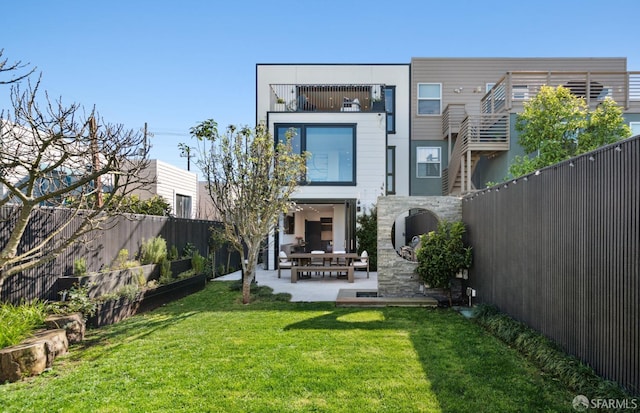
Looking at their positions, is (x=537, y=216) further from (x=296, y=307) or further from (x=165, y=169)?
(x=165, y=169)

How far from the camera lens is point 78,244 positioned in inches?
266

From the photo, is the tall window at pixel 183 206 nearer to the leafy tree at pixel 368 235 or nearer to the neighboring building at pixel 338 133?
the neighboring building at pixel 338 133

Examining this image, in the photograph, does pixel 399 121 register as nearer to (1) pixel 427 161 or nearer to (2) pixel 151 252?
(1) pixel 427 161

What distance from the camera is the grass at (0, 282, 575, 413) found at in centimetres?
341

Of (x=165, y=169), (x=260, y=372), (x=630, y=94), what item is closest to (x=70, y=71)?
(x=165, y=169)

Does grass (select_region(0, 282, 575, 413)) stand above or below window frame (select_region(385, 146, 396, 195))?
below

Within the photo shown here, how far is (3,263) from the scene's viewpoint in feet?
15.6

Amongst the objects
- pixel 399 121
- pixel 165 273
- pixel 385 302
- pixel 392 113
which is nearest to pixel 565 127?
pixel 385 302

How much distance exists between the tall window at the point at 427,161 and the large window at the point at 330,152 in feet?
12.7

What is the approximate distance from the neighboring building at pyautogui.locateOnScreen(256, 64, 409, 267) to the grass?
620 centimetres

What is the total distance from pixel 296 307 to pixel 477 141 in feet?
28.6

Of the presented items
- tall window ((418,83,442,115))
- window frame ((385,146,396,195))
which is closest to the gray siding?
tall window ((418,83,442,115))

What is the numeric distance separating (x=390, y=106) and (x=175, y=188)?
10391mm
